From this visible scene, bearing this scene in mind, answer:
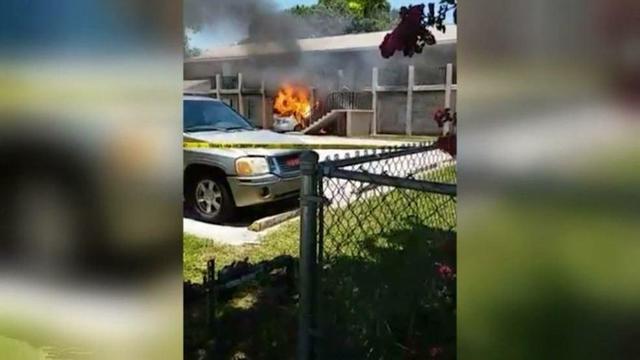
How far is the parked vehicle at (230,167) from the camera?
4.66 feet

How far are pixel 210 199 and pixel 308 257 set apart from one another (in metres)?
0.35

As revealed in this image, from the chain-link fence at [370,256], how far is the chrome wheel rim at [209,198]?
273mm

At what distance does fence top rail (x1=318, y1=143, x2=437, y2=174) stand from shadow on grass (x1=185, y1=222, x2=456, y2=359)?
23 centimetres

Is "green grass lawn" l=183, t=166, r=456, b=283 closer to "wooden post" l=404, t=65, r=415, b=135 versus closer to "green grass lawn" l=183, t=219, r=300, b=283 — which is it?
"green grass lawn" l=183, t=219, r=300, b=283

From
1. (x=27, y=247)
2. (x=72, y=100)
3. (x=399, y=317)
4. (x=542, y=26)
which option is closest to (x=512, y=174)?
(x=542, y=26)

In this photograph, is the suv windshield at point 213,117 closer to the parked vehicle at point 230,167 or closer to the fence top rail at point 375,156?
the parked vehicle at point 230,167

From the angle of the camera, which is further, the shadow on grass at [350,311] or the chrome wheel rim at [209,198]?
the shadow on grass at [350,311]

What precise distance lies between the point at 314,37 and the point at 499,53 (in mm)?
915

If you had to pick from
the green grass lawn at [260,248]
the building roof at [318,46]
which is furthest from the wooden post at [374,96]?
the green grass lawn at [260,248]

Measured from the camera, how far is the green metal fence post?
5.78 feet

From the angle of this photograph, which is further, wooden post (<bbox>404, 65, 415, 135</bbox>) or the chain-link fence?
the chain-link fence

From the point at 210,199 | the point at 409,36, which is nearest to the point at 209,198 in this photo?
the point at 210,199

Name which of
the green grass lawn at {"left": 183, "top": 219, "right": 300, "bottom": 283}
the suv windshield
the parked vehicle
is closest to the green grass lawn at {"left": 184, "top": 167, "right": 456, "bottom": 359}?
the green grass lawn at {"left": 183, "top": 219, "right": 300, "bottom": 283}

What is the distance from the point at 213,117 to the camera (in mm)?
1476
